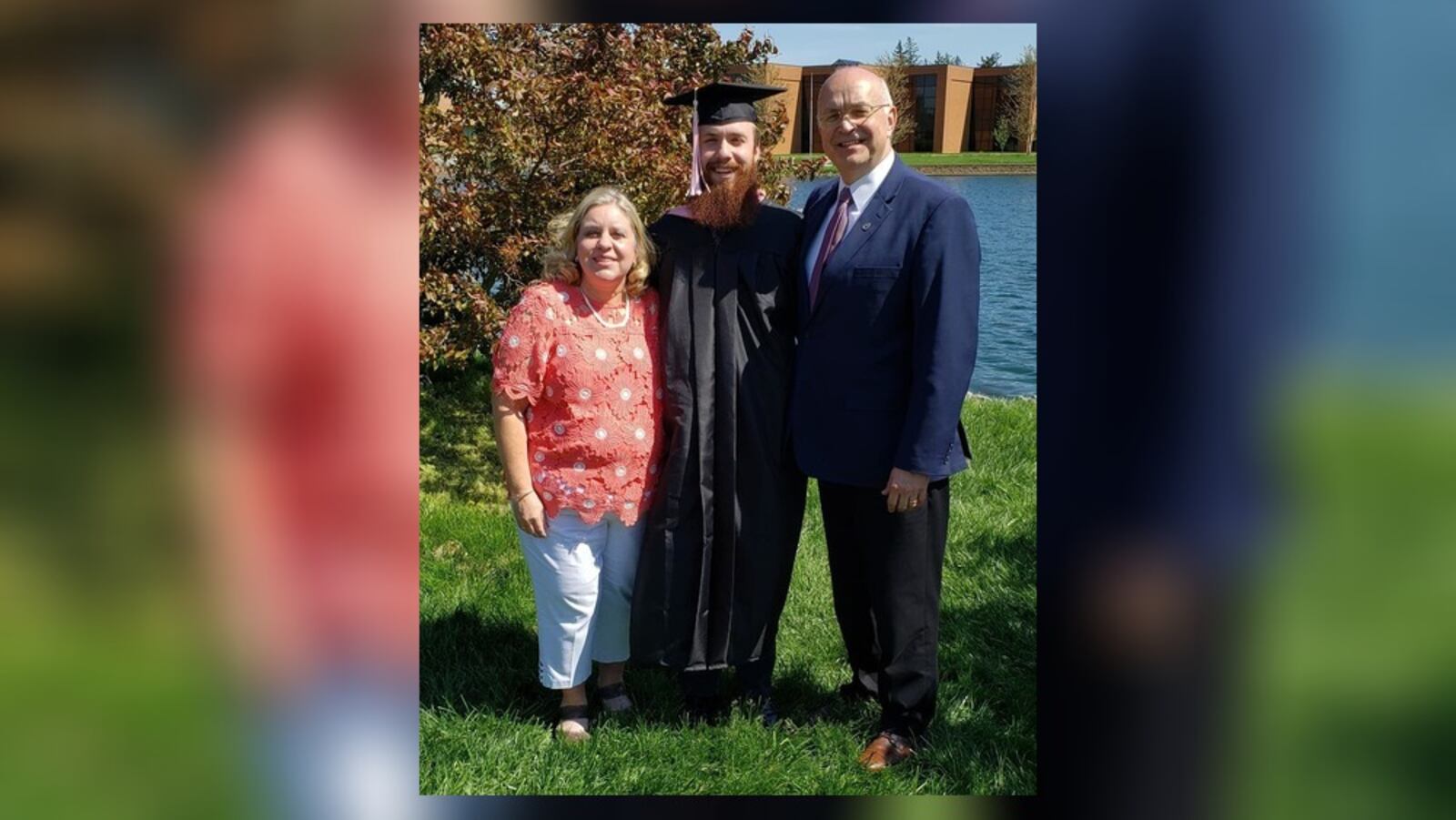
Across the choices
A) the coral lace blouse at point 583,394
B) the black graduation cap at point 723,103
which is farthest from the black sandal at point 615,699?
the black graduation cap at point 723,103

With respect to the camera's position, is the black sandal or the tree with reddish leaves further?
the black sandal

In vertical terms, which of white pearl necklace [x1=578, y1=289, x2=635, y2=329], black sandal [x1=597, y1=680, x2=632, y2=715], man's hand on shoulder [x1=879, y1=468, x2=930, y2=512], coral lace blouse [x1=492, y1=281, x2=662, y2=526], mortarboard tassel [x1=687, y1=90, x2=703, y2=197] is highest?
mortarboard tassel [x1=687, y1=90, x2=703, y2=197]

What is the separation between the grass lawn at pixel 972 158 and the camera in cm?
331

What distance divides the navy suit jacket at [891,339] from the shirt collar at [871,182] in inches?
0.8

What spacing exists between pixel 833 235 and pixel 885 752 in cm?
151

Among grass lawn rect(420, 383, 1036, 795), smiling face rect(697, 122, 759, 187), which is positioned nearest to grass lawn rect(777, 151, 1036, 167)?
smiling face rect(697, 122, 759, 187)

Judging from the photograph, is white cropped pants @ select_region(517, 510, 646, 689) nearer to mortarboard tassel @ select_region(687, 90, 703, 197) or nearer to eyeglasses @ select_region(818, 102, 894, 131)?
mortarboard tassel @ select_region(687, 90, 703, 197)

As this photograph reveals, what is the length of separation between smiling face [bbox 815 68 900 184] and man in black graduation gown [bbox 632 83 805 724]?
0.64 ft

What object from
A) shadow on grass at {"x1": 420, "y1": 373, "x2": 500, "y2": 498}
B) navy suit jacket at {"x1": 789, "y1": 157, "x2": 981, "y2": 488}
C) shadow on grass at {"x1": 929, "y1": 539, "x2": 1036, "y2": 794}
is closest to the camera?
navy suit jacket at {"x1": 789, "y1": 157, "x2": 981, "y2": 488}

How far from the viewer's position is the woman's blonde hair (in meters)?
3.27

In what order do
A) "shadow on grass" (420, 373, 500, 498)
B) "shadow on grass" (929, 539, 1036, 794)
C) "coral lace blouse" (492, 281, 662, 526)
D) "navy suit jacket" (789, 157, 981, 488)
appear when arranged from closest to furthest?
"navy suit jacket" (789, 157, 981, 488) → "coral lace blouse" (492, 281, 662, 526) → "shadow on grass" (929, 539, 1036, 794) → "shadow on grass" (420, 373, 500, 498)
